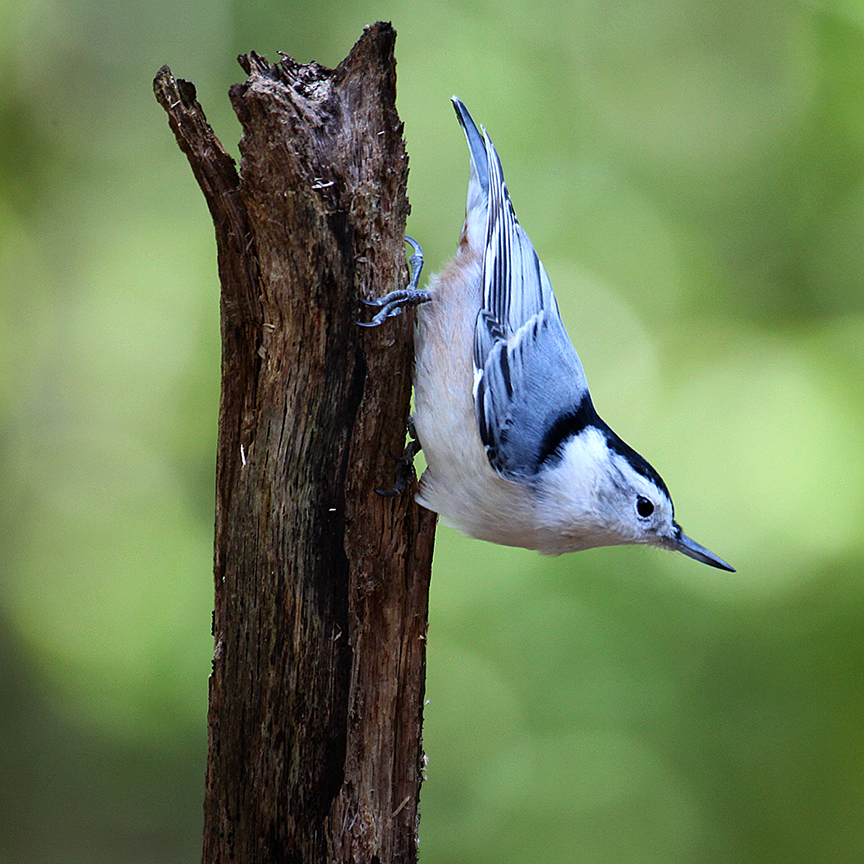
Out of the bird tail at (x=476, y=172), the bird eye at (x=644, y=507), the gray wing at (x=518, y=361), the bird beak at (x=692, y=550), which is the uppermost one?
the bird tail at (x=476, y=172)

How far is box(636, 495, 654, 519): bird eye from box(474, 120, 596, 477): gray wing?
0.18 m

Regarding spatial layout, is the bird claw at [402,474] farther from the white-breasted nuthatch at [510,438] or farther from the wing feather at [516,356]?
the wing feather at [516,356]

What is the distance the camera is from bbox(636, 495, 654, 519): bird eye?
5.04 ft

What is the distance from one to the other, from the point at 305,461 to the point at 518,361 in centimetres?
46

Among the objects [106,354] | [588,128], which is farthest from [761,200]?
[106,354]

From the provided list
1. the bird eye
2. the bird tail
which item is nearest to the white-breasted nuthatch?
the bird eye

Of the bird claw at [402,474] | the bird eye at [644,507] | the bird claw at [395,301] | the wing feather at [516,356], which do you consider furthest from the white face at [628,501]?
the bird claw at [395,301]

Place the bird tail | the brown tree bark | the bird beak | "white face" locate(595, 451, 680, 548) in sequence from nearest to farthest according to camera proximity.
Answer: the brown tree bark < "white face" locate(595, 451, 680, 548) < the bird beak < the bird tail

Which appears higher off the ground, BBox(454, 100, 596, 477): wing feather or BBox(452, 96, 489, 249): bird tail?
BBox(452, 96, 489, 249): bird tail

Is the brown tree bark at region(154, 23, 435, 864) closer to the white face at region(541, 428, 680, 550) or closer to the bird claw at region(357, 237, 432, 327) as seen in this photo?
the bird claw at region(357, 237, 432, 327)

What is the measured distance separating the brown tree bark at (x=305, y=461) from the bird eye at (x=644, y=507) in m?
0.47

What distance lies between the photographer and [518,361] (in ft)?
5.28

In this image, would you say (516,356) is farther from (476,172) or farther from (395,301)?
(476,172)

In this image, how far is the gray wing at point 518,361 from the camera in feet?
4.98
